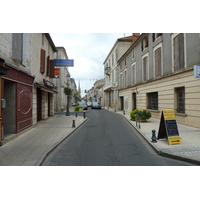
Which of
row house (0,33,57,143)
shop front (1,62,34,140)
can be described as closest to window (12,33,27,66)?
row house (0,33,57,143)

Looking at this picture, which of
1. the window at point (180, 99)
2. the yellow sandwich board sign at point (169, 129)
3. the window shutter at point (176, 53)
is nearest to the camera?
the yellow sandwich board sign at point (169, 129)

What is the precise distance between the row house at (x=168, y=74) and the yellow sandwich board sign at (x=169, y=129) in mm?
4104

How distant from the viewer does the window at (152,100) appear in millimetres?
16017

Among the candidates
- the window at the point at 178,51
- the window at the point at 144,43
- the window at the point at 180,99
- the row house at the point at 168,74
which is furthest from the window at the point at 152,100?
the window at the point at 144,43

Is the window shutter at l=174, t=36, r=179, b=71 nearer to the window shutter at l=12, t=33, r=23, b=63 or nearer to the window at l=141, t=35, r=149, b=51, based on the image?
the window at l=141, t=35, r=149, b=51

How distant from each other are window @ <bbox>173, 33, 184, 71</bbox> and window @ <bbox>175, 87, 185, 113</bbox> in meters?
1.69

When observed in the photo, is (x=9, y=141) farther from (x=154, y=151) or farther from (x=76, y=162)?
(x=154, y=151)

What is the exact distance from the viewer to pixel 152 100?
16891 mm

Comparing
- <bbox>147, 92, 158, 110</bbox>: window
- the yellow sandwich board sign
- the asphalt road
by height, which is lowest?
the asphalt road

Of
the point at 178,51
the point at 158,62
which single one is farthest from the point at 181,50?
the point at 158,62

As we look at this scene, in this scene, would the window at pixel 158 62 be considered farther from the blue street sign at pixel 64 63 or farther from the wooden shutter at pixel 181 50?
the blue street sign at pixel 64 63

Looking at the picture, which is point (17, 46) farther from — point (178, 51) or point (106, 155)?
point (178, 51)

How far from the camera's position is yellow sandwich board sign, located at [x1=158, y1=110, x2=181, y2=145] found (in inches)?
265

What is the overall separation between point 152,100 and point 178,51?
20.6 ft
